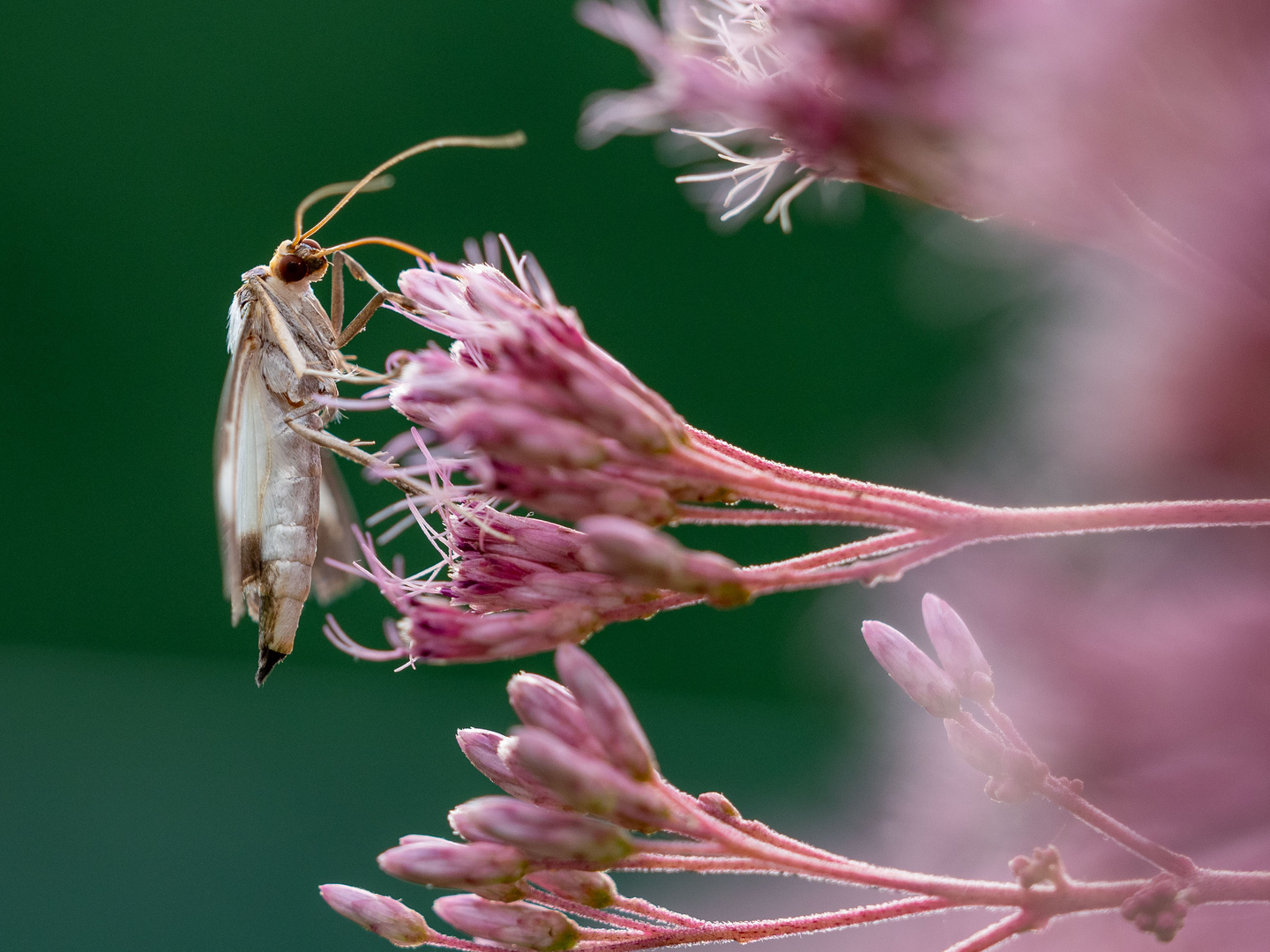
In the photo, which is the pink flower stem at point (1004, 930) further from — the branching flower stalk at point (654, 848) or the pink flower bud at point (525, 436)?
the pink flower bud at point (525, 436)

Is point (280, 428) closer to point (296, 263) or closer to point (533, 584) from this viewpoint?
point (296, 263)

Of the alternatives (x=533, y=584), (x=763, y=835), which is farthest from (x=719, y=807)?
(x=533, y=584)

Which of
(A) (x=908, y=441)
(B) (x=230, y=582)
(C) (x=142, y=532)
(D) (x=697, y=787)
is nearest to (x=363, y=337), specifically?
(C) (x=142, y=532)

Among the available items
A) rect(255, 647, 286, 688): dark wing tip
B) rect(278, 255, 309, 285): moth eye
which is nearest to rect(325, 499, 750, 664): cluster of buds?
rect(255, 647, 286, 688): dark wing tip

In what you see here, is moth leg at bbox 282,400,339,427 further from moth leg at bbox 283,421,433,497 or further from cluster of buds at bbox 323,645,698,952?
cluster of buds at bbox 323,645,698,952

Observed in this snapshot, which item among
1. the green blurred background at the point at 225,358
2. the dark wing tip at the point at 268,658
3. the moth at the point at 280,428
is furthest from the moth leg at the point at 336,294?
the green blurred background at the point at 225,358

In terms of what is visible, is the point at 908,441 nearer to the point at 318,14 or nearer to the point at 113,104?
the point at 318,14
